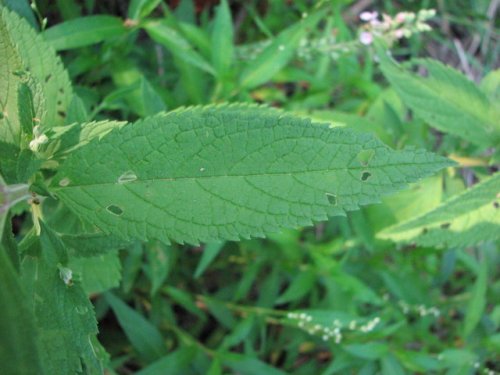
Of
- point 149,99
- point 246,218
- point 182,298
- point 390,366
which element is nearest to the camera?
point 246,218

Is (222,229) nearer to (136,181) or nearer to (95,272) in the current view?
(136,181)

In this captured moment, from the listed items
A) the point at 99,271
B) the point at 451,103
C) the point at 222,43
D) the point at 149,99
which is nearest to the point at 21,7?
the point at 149,99

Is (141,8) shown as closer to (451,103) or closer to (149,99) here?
(149,99)

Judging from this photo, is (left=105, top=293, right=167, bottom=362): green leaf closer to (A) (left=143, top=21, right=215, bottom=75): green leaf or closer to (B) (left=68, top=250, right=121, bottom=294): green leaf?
(B) (left=68, top=250, right=121, bottom=294): green leaf

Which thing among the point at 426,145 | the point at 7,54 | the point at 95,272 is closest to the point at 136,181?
the point at 7,54

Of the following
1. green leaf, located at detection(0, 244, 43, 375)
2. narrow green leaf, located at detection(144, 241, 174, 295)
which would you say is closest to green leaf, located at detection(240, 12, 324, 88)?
narrow green leaf, located at detection(144, 241, 174, 295)

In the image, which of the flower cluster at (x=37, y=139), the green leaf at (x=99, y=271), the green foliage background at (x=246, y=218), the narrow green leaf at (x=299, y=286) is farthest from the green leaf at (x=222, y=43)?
the flower cluster at (x=37, y=139)
